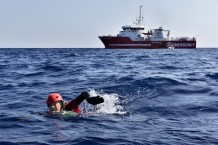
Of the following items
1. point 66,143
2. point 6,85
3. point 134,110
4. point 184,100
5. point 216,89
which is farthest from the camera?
point 6,85

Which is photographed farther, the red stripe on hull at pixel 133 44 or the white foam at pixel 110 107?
the red stripe on hull at pixel 133 44

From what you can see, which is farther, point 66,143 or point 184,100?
point 184,100

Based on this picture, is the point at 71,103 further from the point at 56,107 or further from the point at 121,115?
the point at 121,115

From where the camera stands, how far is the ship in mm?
93750

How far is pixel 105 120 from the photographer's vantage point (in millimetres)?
9180

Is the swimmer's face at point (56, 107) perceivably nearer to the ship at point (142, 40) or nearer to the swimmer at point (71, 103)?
the swimmer at point (71, 103)

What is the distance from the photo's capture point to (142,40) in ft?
313

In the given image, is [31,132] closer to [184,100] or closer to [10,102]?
[10,102]

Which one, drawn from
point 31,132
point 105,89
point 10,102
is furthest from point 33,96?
point 31,132

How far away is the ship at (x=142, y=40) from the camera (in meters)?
93.8

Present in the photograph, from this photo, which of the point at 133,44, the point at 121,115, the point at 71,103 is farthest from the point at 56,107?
the point at 133,44

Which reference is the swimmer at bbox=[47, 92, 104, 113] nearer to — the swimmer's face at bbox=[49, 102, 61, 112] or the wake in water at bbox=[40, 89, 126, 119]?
the swimmer's face at bbox=[49, 102, 61, 112]

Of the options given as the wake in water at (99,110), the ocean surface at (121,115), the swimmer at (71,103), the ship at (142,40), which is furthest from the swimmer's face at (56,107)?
the ship at (142,40)

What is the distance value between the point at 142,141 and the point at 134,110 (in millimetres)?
3995
